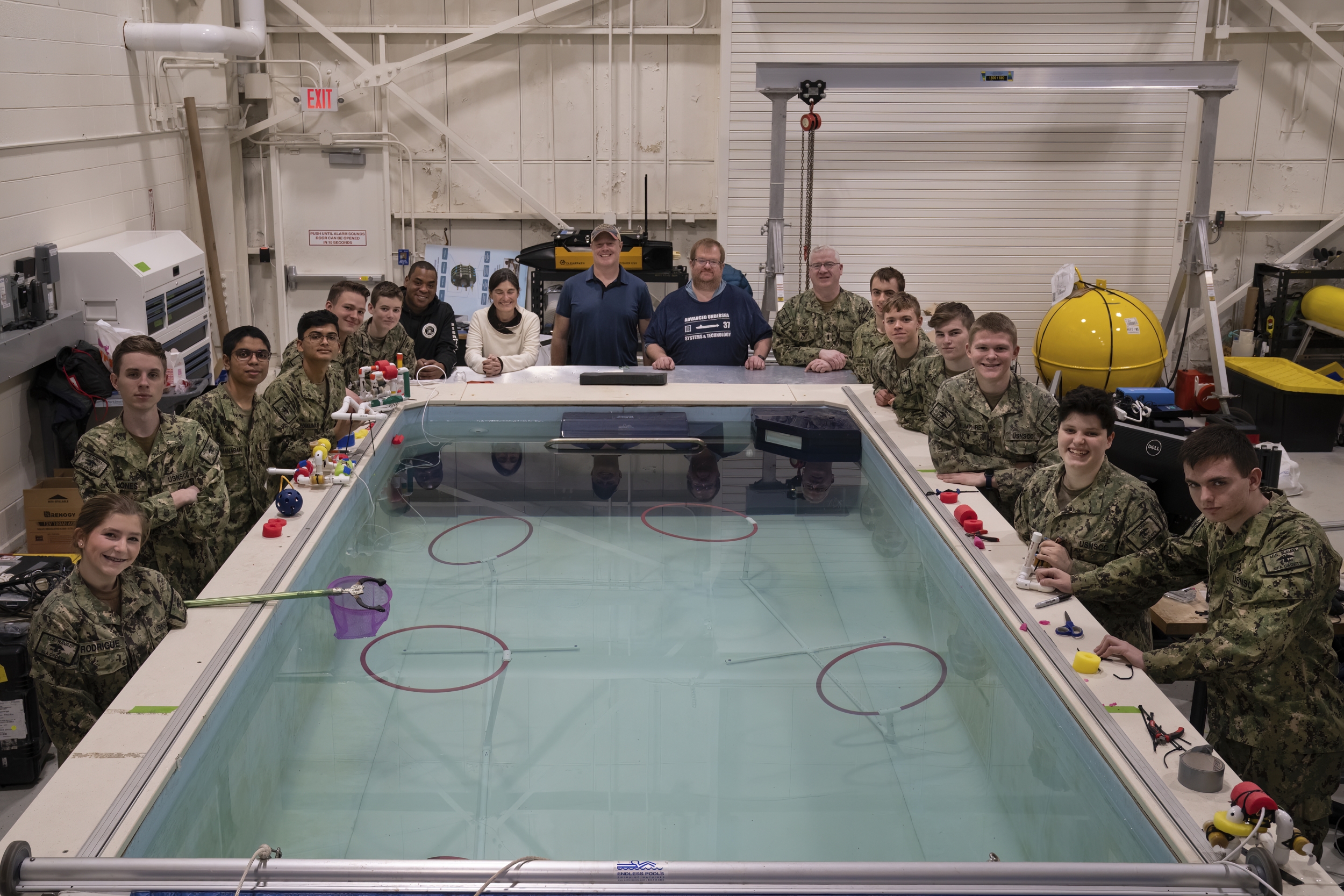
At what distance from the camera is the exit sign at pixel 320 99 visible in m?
7.69

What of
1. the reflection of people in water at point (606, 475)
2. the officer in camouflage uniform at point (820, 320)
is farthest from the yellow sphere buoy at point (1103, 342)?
the reflection of people in water at point (606, 475)

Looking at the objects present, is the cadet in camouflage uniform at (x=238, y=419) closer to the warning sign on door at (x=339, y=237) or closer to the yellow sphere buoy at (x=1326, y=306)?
the warning sign on door at (x=339, y=237)

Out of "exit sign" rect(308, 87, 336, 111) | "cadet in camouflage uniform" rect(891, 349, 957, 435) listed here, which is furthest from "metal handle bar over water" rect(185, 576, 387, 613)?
"exit sign" rect(308, 87, 336, 111)

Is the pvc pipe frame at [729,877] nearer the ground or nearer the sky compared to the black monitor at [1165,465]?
nearer the ground

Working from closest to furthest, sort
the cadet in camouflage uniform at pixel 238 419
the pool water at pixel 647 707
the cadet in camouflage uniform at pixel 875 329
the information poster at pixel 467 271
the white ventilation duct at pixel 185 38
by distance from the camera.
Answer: the pool water at pixel 647 707 → the cadet in camouflage uniform at pixel 238 419 → the cadet in camouflage uniform at pixel 875 329 → the white ventilation duct at pixel 185 38 → the information poster at pixel 467 271

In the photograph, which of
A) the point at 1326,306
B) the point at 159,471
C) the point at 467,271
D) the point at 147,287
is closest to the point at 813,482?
the point at 159,471

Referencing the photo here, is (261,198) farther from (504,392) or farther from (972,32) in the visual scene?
(972,32)

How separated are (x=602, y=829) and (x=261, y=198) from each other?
23.6ft

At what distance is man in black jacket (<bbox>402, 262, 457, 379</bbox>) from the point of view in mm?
5656

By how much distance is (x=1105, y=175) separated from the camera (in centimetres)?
764

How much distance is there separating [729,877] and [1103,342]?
5.72 m

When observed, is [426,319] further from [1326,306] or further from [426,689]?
[1326,306]

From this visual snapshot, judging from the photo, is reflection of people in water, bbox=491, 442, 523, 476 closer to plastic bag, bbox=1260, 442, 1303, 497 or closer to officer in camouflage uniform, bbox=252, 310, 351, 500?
officer in camouflage uniform, bbox=252, 310, 351, 500

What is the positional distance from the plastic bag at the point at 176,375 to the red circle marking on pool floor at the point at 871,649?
12.8 ft
